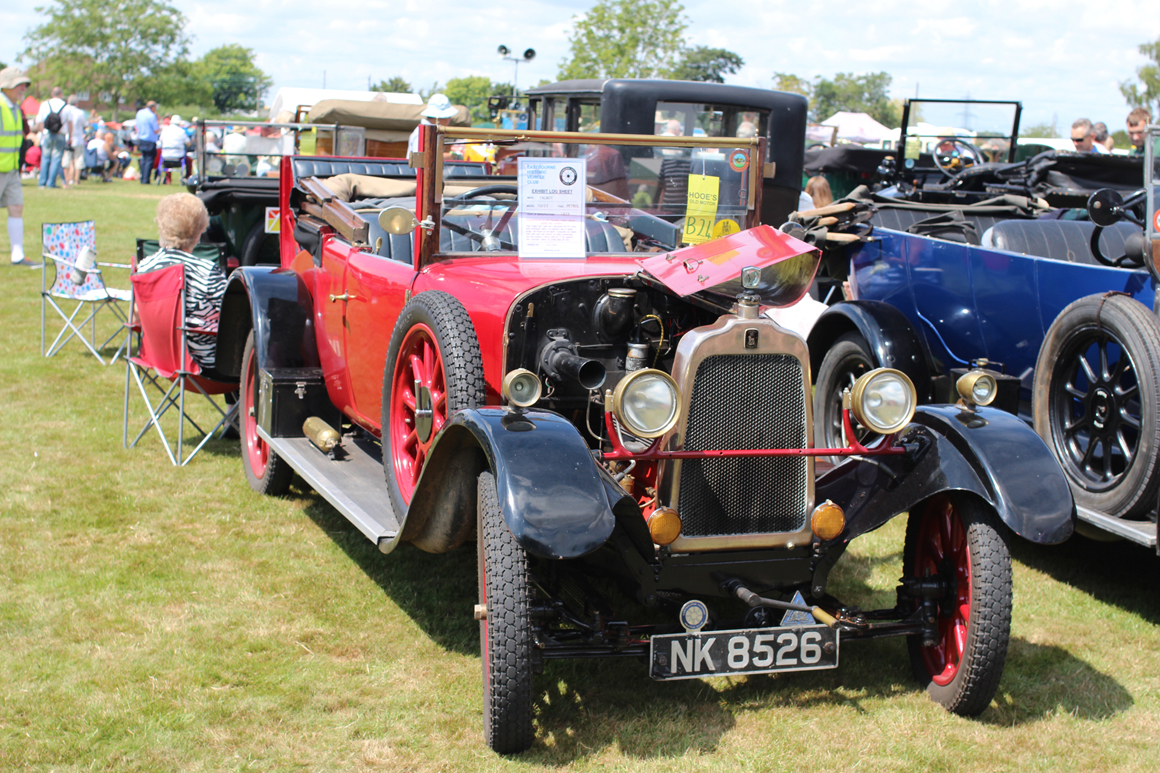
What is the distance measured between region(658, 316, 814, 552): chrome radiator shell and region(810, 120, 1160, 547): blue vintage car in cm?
102

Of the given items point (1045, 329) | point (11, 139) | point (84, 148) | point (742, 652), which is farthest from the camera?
point (84, 148)

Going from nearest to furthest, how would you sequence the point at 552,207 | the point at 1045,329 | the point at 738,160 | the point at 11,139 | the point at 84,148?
the point at 552,207 → the point at 738,160 → the point at 1045,329 → the point at 11,139 → the point at 84,148

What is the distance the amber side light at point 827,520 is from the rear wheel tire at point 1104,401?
4.69 ft

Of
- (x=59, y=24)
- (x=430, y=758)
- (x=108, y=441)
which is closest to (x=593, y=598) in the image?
(x=430, y=758)

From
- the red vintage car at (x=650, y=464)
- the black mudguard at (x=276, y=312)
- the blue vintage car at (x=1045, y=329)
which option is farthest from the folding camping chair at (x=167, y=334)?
the blue vintage car at (x=1045, y=329)

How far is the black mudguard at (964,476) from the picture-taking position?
3068mm

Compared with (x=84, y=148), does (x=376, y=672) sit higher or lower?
lower

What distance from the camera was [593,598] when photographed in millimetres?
3217

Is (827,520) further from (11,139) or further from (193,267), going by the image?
(11,139)

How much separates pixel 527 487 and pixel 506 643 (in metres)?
0.43

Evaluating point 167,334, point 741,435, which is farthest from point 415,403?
point 167,334

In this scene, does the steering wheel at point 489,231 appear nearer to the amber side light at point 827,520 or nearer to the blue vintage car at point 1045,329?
the amber side light at point 827,520

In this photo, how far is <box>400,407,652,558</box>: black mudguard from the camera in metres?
2.75

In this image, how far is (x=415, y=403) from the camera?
381 cm
